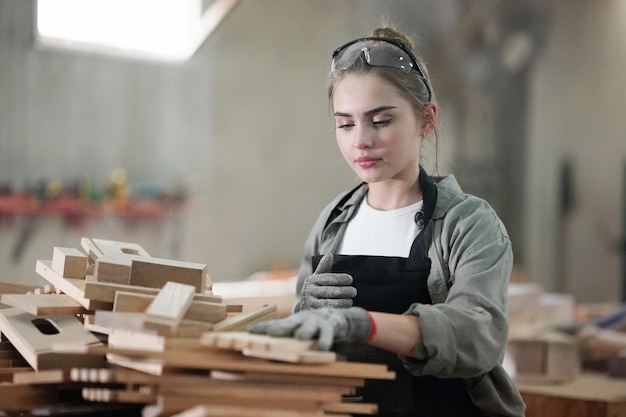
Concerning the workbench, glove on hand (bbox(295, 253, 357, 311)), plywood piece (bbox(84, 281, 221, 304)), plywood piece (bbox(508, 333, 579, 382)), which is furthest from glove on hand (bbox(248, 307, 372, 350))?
plywood piece (bbox(508, 333, 579, 382))

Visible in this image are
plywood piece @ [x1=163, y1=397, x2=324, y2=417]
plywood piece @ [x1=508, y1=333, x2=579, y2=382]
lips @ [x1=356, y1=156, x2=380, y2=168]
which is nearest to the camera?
plywood piece @ [x1=163, y1=397, x2=324, y2=417]

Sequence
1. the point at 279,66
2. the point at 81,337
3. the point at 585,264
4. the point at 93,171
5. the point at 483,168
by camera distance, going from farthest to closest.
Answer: the point at 585,264 < the point at 483,168 < the point at 279,66 < the point at 93,171 < the point at 81,337

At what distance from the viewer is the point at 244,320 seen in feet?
6.25

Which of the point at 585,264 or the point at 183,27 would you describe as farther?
the point at 585,264

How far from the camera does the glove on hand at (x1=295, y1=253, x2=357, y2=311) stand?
7.04 feet

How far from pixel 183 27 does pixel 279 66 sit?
1076 mm

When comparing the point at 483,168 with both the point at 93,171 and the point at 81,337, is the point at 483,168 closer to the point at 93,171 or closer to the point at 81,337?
the point at 93,171

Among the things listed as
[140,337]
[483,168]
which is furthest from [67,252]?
[483,168]

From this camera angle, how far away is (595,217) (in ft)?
30.5

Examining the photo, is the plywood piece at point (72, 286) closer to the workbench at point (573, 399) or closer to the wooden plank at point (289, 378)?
the wooden plank at point (289, 378)

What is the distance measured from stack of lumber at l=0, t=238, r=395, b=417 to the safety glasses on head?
2.31ft

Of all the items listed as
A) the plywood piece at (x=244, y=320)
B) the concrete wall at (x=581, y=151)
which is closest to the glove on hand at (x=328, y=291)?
the plywood piece at (x=244, y=320)

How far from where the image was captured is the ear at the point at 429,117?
7.69ft

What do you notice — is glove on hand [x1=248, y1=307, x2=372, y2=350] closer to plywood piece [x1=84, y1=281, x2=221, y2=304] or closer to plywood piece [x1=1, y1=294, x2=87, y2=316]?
plywood piece [x1=84, y1=281, x2=221, y2=304]
